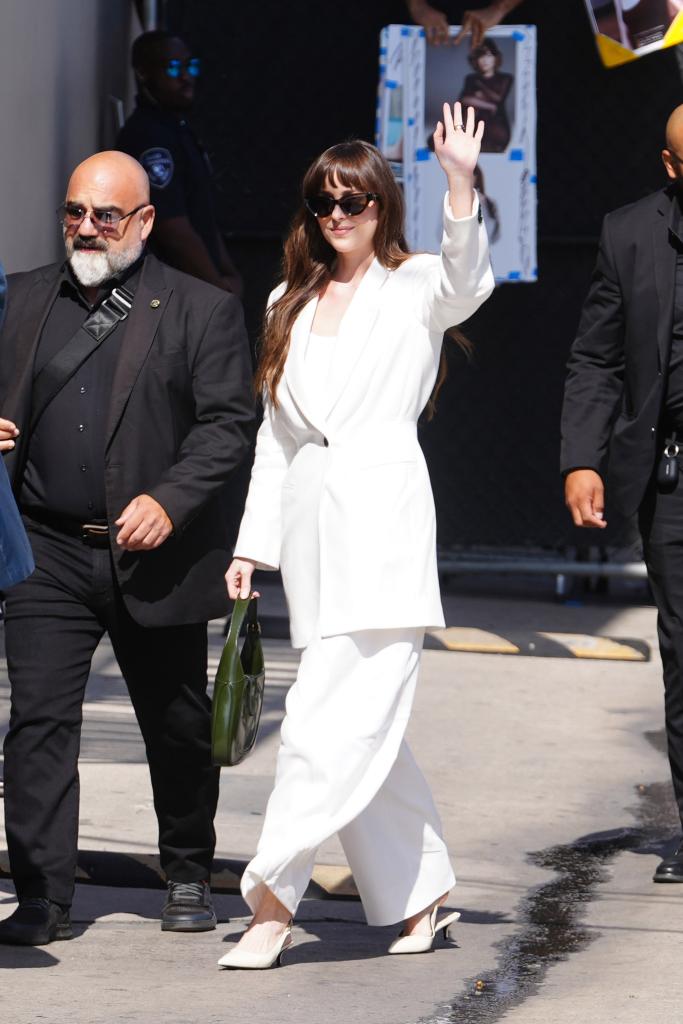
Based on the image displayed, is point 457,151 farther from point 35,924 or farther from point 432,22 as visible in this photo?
point 432,22

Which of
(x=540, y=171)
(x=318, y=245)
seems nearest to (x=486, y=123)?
(x=540, y=171)

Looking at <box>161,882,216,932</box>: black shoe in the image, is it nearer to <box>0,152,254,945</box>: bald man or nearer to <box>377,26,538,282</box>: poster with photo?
<box>0,152,254,945</box>: bald man

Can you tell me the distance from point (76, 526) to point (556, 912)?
156 centimetres

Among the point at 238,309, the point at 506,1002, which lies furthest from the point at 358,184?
the point at 506,1002

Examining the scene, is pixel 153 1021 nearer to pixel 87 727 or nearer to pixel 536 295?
pixel 87 727

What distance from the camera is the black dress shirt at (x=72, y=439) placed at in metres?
4.81

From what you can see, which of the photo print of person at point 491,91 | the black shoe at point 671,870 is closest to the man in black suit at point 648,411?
the black shoe at point 671,870

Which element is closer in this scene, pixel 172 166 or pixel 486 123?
pixel 172 166

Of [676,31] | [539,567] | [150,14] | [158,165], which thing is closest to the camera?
[158,165]

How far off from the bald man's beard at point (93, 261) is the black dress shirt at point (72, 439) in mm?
120

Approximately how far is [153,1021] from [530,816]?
234 centimetres

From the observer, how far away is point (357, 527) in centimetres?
453

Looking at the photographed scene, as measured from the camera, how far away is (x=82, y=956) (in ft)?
15.0

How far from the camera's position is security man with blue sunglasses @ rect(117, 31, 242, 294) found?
856cm
